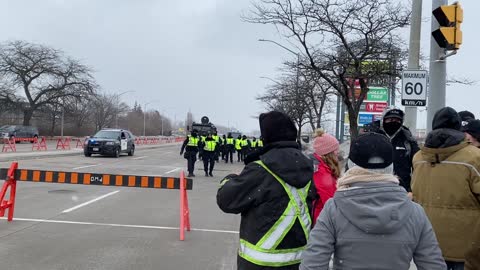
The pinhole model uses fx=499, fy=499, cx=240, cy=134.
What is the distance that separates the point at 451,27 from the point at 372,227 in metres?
6.93

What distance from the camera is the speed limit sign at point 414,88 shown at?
9.45 meters

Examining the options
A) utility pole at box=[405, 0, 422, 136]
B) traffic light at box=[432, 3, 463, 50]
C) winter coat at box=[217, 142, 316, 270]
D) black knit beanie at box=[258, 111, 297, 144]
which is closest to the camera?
winter coat at box=[217, 142, 316, 270]

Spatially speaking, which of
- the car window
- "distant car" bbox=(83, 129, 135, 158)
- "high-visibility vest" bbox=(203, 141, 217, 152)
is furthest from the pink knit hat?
the car window

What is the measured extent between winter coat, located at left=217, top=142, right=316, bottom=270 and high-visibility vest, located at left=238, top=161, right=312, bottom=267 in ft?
0.08

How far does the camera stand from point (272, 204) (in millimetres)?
3307

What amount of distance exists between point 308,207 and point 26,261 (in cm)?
450

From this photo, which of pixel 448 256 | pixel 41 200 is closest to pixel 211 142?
pixel 41 200

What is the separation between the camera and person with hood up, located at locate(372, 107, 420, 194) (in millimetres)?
5914

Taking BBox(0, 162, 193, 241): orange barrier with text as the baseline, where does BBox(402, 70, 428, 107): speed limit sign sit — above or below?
above

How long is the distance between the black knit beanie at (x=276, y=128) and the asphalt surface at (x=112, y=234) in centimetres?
348

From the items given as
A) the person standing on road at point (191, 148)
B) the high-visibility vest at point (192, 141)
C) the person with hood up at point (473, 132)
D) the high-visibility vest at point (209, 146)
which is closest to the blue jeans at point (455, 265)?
the person with hood up at point (473, 132)

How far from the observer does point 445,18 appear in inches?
330

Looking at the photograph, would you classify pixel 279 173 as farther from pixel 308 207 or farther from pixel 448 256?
pixel 448 256

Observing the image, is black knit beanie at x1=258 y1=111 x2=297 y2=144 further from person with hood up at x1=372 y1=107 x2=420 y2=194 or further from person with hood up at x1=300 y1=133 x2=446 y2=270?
person with hood up at x1=372 y1=107 x2=420 y2=194
